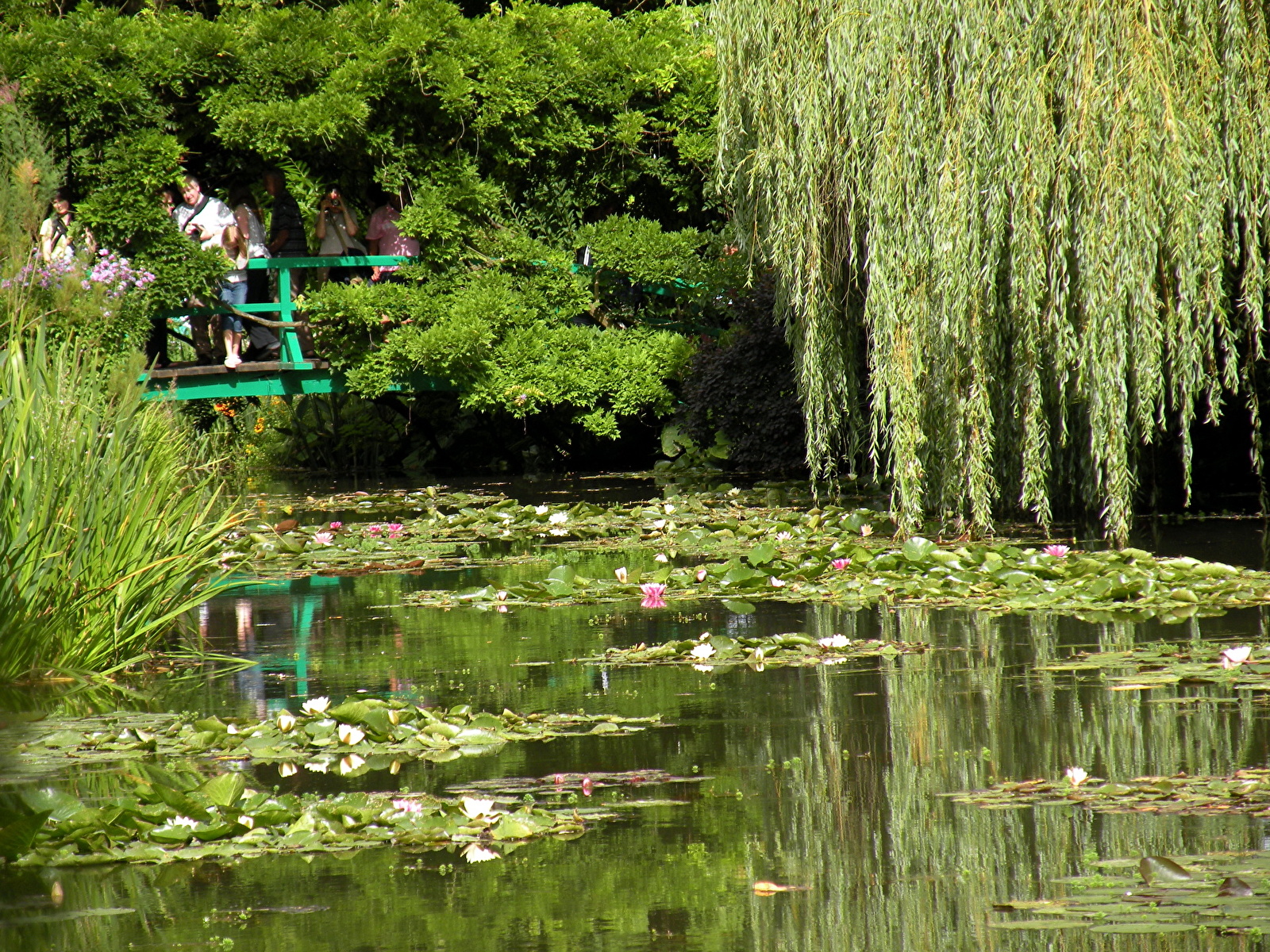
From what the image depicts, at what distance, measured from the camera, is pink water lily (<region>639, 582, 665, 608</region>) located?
7.23 m

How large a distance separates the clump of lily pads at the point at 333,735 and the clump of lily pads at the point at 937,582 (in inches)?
101

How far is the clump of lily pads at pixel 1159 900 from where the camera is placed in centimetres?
269

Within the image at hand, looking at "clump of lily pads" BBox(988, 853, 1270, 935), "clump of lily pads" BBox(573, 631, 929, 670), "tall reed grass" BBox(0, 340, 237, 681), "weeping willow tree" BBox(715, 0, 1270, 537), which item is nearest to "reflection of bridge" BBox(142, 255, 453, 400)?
"weeping willow tree" BBox(715, 0, 1270, 537)

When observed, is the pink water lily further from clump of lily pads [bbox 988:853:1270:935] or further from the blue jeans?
the blue jeans

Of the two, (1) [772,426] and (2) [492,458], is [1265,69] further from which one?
(2) [492,458]

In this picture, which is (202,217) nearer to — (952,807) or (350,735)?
(350,735)

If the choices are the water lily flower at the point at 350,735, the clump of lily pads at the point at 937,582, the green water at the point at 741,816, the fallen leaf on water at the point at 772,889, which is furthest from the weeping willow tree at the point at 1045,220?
the fallen leaf on water at the point at 772,889

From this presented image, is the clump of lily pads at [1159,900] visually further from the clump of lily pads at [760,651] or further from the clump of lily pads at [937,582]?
the clump of lily pads at [937,582]

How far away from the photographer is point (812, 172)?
9484 mm

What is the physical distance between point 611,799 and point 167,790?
43.7 inches

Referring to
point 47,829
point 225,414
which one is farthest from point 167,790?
point 225,414

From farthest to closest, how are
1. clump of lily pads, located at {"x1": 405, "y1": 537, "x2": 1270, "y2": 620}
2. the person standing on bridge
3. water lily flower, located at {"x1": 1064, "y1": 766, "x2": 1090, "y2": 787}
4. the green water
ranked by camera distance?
the person standing on bridge < clump of lily pads, located at {"x1": 405, "y1": 537, "x2": 1270, "y2": 620} < water lily flower, located at {"x1": 1064, "y1": 766, "x2": 1090, "y2": 787} < the green water

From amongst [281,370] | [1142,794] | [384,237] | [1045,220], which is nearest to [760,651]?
[1142,794]

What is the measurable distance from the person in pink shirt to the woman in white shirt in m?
0.16
